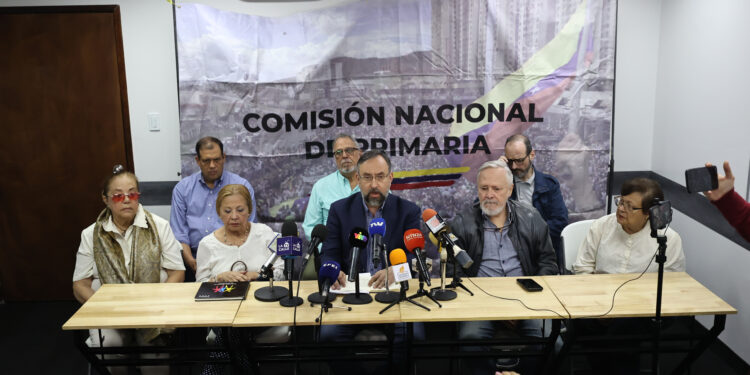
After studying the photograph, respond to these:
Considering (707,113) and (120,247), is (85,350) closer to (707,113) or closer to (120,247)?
(120,247)

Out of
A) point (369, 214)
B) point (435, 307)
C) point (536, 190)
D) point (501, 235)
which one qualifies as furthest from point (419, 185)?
point (435, 307)

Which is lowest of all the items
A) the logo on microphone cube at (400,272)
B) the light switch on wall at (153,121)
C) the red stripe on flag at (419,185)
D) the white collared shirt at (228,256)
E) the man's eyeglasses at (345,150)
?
the white collared shirt at (228,256)

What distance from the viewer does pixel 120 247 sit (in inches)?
143

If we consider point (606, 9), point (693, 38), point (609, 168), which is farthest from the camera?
point (609, 168)

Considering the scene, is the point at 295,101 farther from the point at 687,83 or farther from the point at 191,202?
the point at 687,83

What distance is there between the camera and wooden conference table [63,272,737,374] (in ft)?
9.53

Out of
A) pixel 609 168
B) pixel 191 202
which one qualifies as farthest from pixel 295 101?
pixel 609 168

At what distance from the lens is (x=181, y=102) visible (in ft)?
15.3

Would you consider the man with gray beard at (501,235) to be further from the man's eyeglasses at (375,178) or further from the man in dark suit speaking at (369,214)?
the man's eyeglasses at (375,178)

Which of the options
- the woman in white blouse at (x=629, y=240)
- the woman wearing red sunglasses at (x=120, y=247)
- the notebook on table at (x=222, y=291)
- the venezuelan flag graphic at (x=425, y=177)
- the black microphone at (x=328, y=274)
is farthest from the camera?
the venezuelan flag graphic at (x=425, y=177)

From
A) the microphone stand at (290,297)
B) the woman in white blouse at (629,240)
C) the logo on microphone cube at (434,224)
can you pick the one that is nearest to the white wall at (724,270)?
the woman in white blouse at (629,240)

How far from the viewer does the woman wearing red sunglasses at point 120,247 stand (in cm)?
357

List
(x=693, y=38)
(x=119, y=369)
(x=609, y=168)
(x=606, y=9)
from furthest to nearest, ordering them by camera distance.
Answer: (x=609, y=168)
(x=606, y=9)
(x=693, y=38)
(x=119, y=369)

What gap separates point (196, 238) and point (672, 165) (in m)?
3.73
